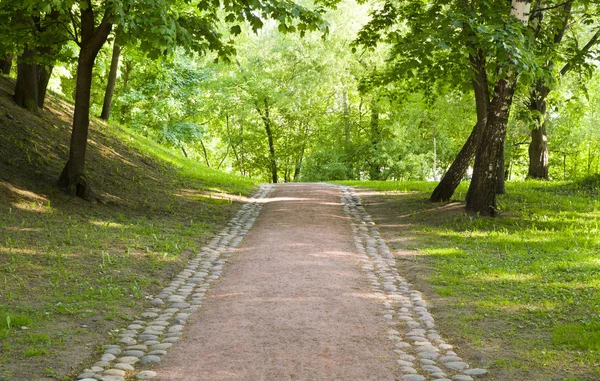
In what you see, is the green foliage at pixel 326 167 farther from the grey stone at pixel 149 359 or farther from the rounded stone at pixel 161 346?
the grey stone at pixel 149 359

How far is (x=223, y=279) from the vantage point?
27.8 ft

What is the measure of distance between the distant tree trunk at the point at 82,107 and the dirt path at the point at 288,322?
3.83m

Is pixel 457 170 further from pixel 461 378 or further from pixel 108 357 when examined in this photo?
pixel 108 357

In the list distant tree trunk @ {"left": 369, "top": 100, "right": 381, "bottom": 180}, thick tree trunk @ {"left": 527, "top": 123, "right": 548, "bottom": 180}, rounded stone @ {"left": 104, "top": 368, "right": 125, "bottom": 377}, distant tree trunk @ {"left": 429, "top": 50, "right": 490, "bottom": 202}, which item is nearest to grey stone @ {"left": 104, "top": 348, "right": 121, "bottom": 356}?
rounded stone @ {"left": 104, "top": 368, "right": 125, "bottom": 377}

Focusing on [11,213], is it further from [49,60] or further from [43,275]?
[49,60]

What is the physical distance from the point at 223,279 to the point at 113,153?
9.77 meters

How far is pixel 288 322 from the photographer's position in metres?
6.39

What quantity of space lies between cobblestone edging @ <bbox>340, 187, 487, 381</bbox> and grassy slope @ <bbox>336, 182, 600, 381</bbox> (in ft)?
0.57

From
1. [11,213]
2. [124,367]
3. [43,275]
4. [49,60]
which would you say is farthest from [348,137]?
[124,367]

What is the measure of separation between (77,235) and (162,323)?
393 centimetres

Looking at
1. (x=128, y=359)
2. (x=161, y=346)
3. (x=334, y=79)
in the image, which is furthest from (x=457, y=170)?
(x=334, y=79)

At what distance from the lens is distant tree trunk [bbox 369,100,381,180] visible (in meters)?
31.2

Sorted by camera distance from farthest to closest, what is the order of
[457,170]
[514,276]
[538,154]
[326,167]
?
[326,167] < [538,154] < [457,170] < [514,276]

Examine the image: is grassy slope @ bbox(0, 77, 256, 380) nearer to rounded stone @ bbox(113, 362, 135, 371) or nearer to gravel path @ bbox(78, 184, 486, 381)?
rounded stone @ bbox(113, 362, 135, 371)
